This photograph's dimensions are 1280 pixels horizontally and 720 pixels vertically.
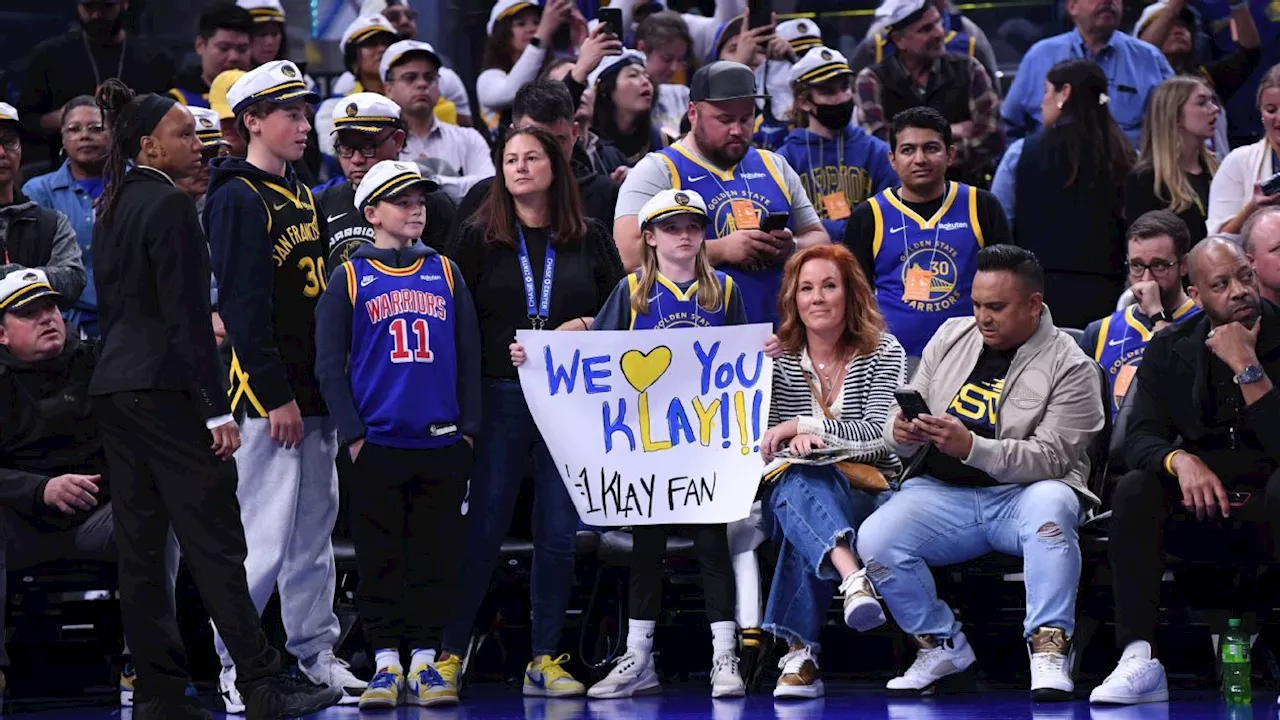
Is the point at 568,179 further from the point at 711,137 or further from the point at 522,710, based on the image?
the point at 522,710

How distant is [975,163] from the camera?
1024cm

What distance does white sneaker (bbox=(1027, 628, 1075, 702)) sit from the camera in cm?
685

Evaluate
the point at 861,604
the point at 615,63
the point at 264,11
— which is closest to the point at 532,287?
the point at 861,604

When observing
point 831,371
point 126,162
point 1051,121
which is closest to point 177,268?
point 126,162

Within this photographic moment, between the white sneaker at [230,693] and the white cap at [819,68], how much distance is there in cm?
388

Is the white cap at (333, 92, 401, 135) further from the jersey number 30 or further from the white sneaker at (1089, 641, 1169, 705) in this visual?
the white sneaker at (1089, 641, 1169, 705)

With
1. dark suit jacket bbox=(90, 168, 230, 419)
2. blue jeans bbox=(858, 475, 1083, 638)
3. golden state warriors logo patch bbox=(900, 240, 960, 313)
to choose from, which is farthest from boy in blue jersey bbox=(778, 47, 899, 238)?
dark suit jacket bbox=(90, 168, 230, 419)

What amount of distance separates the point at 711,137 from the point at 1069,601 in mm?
2544

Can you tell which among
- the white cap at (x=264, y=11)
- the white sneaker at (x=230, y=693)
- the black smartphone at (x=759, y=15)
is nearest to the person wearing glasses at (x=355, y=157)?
the white sneaker at (x=230, y=693)

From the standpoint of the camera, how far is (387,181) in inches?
287

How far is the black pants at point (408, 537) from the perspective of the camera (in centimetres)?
720

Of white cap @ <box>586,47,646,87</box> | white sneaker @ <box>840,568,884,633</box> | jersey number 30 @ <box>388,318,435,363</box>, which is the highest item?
white cap @ <box>586,47,646,87</box>

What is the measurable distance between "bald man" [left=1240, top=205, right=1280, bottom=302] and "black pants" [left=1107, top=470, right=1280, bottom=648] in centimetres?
79

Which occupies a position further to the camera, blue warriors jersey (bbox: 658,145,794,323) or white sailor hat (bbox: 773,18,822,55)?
white sailor hat (bbox: 773,18,822,55)
